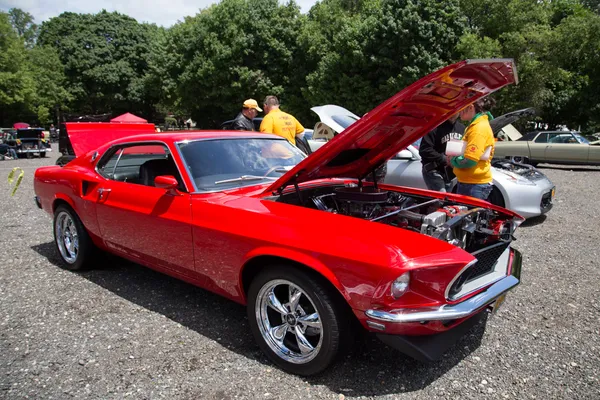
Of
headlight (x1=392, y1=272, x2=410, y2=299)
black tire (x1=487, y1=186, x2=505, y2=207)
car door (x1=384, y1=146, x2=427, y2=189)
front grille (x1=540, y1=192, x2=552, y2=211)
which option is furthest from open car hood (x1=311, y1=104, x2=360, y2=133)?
headlight (x1=392, y1=272, x2=410, y2=299)

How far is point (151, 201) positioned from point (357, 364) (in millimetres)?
2019

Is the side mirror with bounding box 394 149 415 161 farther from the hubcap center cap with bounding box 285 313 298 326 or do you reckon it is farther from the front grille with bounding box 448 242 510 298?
the hubcap center cap with bounding box 285 313 298 326

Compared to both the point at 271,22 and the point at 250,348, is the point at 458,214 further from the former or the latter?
the point at 271,22

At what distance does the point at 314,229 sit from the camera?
2.56m

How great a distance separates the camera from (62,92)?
40.9m

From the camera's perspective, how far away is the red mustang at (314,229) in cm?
230

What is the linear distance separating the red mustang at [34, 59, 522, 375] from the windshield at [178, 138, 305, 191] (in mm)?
12

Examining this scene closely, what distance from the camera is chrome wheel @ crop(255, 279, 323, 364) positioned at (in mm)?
2627

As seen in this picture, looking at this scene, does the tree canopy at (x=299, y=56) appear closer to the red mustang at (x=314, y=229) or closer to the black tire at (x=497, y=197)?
the black tire at (x=497, y=197)

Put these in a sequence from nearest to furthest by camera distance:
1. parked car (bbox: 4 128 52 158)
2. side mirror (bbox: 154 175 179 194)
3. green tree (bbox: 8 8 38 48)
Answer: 1. side mirror (bbox: 154 175 179 194)
2. parked car (bbox: 4 128 52 158)
3. green tree (bbox: 8 8 38 48)

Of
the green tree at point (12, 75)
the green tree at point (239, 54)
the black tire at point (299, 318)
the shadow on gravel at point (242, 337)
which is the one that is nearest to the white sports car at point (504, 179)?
the shadow on gravel at point (242, 337)

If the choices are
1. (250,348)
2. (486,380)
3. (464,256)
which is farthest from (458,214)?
(250,348)

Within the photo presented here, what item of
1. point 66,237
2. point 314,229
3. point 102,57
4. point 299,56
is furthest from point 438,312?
point 102,57

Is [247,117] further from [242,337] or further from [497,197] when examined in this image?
[242,337]
